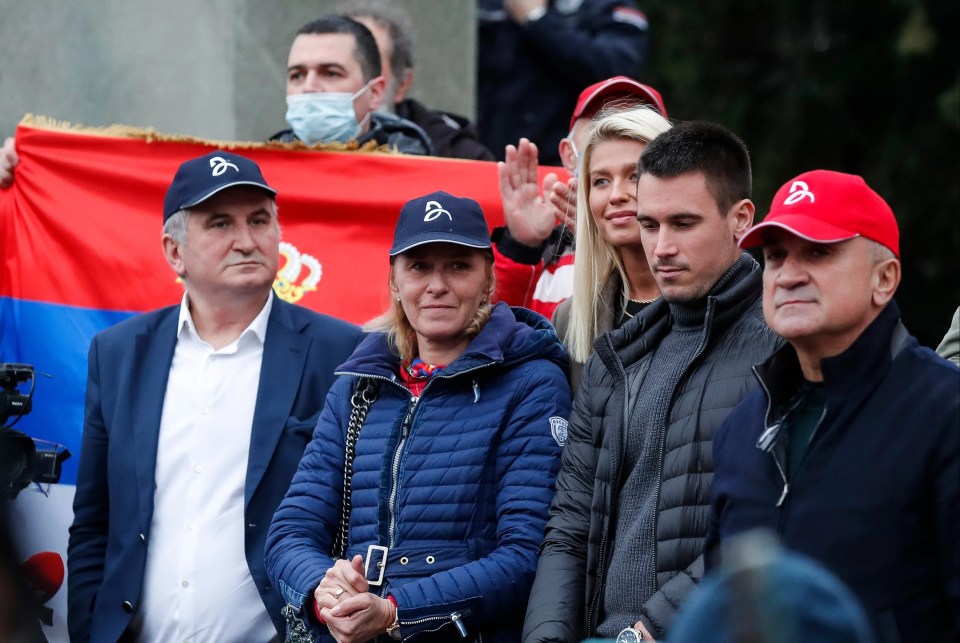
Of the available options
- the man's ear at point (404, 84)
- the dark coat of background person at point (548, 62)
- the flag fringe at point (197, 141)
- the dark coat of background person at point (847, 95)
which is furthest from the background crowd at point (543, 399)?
the dark coat of background person at point (847, 95)

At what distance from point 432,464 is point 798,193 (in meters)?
1.53

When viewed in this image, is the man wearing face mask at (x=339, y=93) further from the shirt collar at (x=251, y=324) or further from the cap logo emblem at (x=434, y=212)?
the cap logo emblem at (x=434, y=212)

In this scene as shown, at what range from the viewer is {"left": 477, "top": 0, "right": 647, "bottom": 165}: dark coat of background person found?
8.38 metres

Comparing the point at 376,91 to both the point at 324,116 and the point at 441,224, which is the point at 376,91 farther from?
the point at 441,224

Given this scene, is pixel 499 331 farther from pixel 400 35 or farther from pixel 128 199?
pixel 400 35

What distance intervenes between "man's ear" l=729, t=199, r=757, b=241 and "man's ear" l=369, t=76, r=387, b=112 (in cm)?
308

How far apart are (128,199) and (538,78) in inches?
111

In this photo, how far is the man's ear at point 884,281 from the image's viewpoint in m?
3.81

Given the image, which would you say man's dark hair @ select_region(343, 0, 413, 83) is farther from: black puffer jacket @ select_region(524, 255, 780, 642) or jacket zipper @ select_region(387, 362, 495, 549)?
black puffer jacket @ select_region(524, 255, 780, 642)

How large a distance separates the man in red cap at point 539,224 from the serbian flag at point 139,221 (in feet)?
2.23

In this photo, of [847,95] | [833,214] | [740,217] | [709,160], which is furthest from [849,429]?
[847,95]

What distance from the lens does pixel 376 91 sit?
24.1 feet

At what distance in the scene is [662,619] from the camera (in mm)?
4082

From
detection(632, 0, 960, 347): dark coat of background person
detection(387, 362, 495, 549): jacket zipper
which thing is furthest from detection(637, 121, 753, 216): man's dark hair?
detection(632, 0, 960, 347): dark coat of background person
